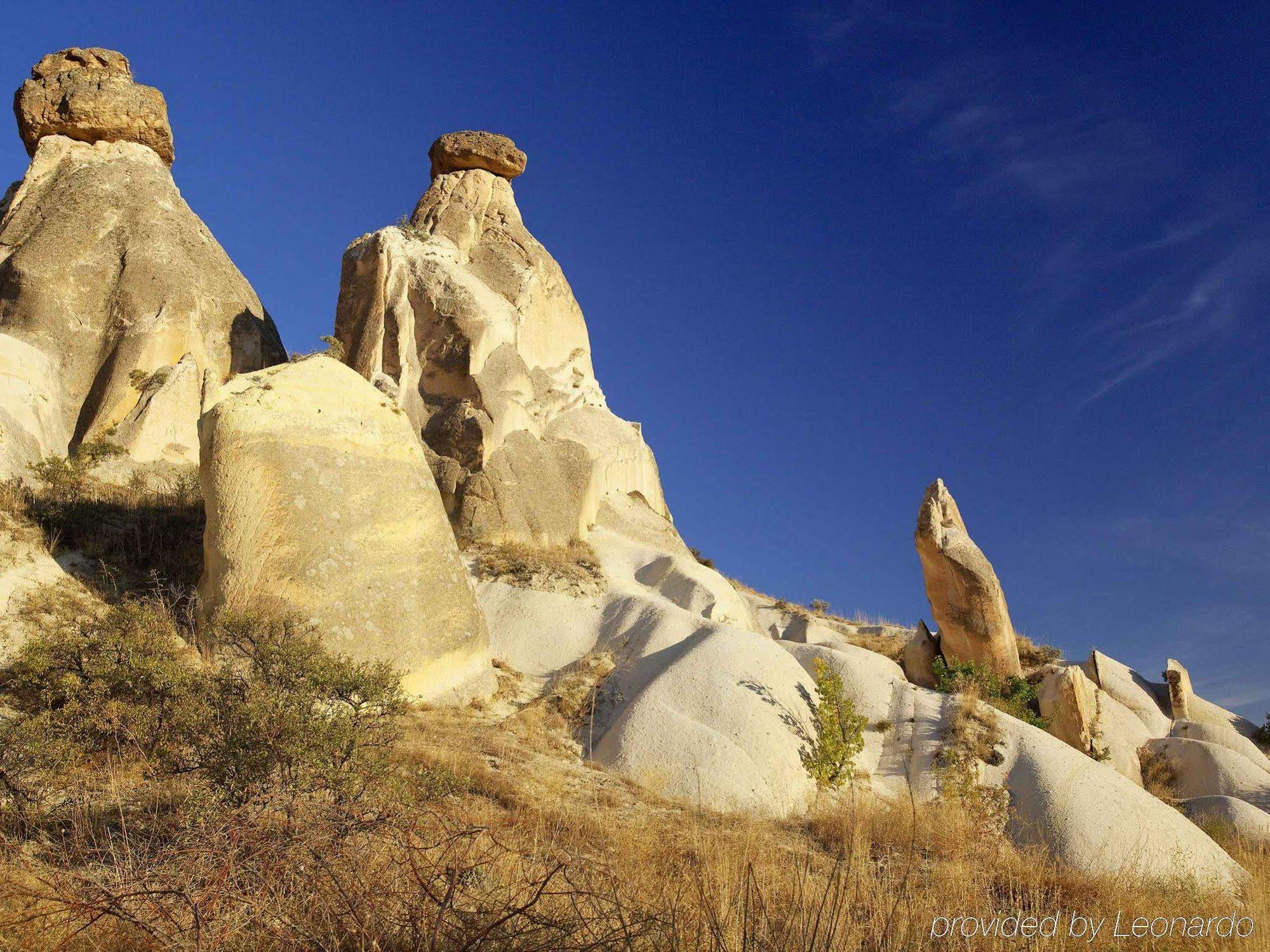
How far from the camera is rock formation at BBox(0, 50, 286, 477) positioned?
54.7 ft

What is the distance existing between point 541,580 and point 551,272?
11.7 m

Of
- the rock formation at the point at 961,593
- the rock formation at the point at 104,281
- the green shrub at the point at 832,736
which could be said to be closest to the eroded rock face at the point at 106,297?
the rock formation at the point at 104,281

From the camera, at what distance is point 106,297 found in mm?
18484

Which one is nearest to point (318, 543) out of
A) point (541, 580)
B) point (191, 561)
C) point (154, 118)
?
point (191, 561)

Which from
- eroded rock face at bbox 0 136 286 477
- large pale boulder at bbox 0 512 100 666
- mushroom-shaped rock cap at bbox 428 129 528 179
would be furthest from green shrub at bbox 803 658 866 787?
mushroom-shaped rock cap at bbox 428 129 528 179

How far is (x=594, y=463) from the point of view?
58.7 ft

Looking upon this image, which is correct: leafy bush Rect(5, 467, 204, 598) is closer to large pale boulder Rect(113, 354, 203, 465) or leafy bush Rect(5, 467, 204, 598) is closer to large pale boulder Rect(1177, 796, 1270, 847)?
large pale boulder Rect(113, 354, 203, 465)

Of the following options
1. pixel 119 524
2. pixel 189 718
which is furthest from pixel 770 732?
pixel 119 524

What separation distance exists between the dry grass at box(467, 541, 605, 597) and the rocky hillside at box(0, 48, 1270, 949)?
3.3 inches

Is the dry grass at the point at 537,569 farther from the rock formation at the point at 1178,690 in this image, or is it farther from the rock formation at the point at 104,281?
the rock formation at the point at 1178,690

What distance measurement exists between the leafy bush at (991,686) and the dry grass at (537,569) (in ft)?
20.4

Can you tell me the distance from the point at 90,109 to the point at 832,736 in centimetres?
2175

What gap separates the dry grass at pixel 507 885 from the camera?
139 inches

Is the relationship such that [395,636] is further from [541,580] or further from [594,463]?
[594,463]
